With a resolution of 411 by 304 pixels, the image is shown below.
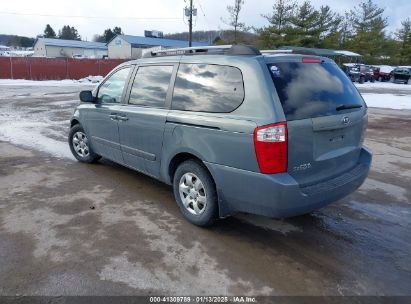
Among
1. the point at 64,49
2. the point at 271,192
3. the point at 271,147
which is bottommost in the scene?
the point at 271,192

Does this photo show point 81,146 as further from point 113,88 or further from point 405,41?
point 405,41

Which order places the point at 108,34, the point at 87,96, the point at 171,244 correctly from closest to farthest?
the point at 171,244, the point at 87,96, the point at 108,34

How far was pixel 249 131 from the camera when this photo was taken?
3283 millimetres

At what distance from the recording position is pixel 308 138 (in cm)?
337

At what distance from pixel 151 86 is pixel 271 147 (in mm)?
1999

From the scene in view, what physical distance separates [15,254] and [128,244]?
102cm

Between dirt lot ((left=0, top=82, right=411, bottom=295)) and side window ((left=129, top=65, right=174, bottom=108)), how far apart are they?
1.26 meters

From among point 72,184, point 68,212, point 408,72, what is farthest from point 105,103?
point 408,72

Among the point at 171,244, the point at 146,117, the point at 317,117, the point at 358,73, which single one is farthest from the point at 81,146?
the point at 358,73

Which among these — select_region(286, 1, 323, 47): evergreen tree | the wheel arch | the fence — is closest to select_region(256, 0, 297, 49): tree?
select_region(286, 1, 323, 47): evergreen tree

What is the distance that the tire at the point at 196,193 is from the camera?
12.4 feet

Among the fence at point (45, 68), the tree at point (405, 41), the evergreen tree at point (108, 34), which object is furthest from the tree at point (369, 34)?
the evergreen tree at point (108, 34)

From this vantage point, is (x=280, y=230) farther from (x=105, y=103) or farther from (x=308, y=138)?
(x=105, y=103)

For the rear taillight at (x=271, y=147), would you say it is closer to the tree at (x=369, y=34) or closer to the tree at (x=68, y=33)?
the tree at (x=369, y=34)
